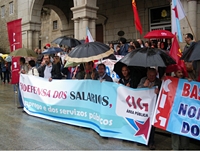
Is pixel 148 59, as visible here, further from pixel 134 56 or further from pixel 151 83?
pixel 151 83

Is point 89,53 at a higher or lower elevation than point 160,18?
lower

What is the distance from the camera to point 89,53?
17.0 ft

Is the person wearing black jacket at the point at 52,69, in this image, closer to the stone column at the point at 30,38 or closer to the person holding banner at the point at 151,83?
the person holding banner at the point at 151,83

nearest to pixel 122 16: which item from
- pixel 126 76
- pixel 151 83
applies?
pixel 126 76

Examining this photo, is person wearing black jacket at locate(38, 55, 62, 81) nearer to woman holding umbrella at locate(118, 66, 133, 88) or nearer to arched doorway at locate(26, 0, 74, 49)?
woman holding umbrella at locate(118, 66, 133, 88)

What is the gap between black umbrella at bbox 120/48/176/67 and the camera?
393 cm

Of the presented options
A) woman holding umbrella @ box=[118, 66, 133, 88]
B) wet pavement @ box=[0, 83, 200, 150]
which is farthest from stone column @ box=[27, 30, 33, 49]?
woman holding umbrella @ box=[118, 66, 133, 88]

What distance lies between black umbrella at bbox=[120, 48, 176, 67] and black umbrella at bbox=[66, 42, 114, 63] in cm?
104

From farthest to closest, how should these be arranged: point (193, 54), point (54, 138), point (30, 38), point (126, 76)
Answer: point (30, 38) < point (126, 76) < point (54, 138) < point (193, 54)

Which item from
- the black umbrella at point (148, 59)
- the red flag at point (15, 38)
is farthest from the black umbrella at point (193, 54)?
the red flag at point (15, 38)

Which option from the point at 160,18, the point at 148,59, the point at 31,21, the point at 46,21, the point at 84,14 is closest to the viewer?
the point at 148,59

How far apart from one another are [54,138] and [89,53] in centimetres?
193

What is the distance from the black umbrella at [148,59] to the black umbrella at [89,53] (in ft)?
3.42

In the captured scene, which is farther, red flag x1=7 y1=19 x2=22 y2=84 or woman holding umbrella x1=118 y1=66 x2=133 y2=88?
red flag x1=7 y1=19 x2=22 y2=84
